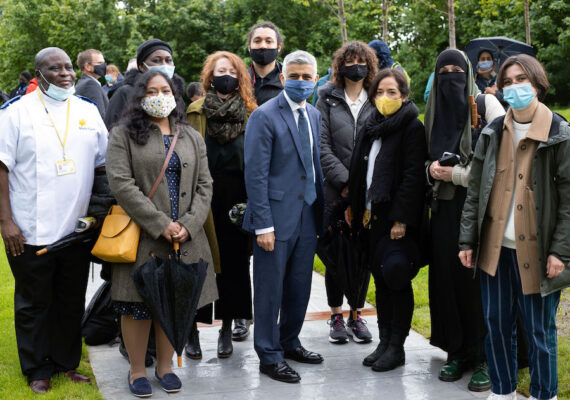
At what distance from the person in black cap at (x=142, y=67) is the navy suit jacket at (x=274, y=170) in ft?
2.98

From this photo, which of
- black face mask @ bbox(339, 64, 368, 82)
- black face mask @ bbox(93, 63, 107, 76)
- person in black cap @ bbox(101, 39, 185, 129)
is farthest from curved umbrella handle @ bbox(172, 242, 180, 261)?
black face mask @ bbox(93, 63, 107, 76)

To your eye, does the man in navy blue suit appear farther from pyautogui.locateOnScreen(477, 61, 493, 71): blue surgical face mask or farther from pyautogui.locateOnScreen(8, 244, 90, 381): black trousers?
pyautogui.locateOnScreen(477, 61, 493, 71): blue surgical face mask

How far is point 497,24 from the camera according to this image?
27.0m

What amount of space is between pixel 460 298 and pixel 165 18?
23.6m

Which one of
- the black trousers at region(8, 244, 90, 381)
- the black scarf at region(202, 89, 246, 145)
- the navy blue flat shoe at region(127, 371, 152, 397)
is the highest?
the black scarf at region(202, 89, 246, 145)

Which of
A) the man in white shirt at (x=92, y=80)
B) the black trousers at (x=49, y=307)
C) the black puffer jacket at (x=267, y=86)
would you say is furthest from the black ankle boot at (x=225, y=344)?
the man in white shirt at (x=92, y=80)

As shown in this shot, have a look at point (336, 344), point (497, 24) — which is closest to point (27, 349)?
point (336, 344)

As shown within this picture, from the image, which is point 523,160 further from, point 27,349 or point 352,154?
point 27,349

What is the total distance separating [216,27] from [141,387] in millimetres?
24363

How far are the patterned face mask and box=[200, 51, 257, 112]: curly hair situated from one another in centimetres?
83

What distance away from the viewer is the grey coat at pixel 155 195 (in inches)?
173

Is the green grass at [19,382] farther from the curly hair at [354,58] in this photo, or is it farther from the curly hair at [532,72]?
the curly hair at [532,72]

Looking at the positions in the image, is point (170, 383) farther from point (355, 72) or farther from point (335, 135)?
point (355, 72)

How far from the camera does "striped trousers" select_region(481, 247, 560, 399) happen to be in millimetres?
3910
